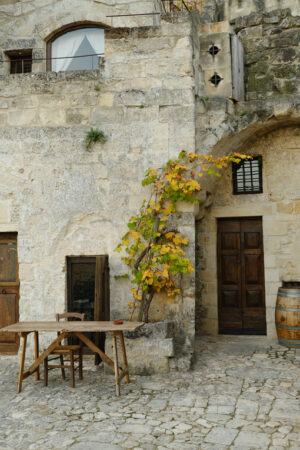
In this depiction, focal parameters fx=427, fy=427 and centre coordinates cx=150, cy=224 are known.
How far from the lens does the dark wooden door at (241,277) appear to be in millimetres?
6375

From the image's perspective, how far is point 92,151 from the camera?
535 centimetres

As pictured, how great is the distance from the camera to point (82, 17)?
7.07 metres

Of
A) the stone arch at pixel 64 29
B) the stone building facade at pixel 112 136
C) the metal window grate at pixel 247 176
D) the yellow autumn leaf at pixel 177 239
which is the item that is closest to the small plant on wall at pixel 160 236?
the yellow autumn leaf at pixel 177 239

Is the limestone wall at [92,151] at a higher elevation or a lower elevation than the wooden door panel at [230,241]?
higher

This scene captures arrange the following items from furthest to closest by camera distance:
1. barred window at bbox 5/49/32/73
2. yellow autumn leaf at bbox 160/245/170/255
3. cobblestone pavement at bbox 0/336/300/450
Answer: barred window at bbox 5/49/32/73
yellow autumn leaf at bbox 160/245/170/255
cobblestone pavement at bbox 0/336/300/450

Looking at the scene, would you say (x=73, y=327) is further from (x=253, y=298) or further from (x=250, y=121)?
(x=250, y=121)

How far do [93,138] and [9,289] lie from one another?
87.1 inches

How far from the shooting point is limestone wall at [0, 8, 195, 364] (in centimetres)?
523

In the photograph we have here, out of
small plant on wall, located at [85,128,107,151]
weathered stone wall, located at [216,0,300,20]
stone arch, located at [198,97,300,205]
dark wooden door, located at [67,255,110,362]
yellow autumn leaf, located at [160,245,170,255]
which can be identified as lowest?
dark wooden door, located at [67,255,110,362]

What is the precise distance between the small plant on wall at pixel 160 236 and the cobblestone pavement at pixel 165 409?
976 mm

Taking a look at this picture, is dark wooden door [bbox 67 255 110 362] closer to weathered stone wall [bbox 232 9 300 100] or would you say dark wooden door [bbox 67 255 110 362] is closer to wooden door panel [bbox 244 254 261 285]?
wooden door panel [bbox 244 254 261 285]

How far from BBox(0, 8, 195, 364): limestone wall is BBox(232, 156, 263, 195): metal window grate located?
5.26 feet

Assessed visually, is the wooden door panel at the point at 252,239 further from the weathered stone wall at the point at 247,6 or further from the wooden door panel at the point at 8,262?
Answer: the weathered stone wall at the point at 247,6

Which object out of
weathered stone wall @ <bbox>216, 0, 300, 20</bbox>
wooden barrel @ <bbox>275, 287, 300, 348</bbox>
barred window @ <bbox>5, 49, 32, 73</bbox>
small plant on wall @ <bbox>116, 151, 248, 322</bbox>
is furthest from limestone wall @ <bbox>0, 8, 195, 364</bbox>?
weathered stone wall @ <bbox>216, 0, 300, 20</bbox>
